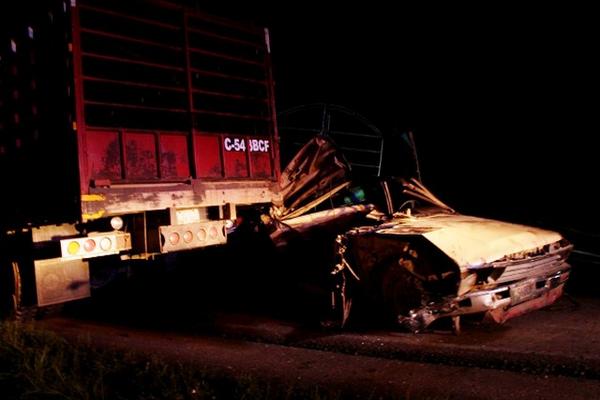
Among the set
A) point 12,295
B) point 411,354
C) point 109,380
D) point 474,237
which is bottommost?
point 411,354

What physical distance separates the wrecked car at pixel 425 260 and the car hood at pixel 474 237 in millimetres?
12

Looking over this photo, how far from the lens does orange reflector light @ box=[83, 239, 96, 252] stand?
19.1 feet

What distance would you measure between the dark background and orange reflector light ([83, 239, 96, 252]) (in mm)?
4329

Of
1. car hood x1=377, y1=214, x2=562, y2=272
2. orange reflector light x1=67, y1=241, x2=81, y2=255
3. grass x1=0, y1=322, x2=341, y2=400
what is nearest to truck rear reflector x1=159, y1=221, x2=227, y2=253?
orange reflector light x1=67, y1=241, x2=81, y2=255

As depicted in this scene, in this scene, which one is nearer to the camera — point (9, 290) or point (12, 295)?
point (12, 295)

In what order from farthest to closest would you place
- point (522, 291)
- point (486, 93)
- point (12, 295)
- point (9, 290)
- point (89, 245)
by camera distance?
point (486, 93), point (9, 290), point (12, 295), point (89, 245), point (522, 291)

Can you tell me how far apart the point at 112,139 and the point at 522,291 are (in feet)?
16.0

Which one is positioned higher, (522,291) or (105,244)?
(105,244)

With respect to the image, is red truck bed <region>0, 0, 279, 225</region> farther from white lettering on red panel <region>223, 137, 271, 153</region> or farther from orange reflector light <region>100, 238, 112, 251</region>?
orange reflector light <region>100, 238, 112, 251</region>

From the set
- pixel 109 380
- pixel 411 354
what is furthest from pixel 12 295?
pixel 411 354

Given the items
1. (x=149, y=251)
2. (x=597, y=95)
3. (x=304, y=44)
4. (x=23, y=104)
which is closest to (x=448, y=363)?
(x=149, y=251)

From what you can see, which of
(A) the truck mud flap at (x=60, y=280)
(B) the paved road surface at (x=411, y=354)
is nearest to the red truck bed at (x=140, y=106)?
(A) the truck mud flap at (x=60, y=280)

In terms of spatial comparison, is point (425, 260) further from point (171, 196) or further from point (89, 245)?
point (89, 245)

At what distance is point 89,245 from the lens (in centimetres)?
587
